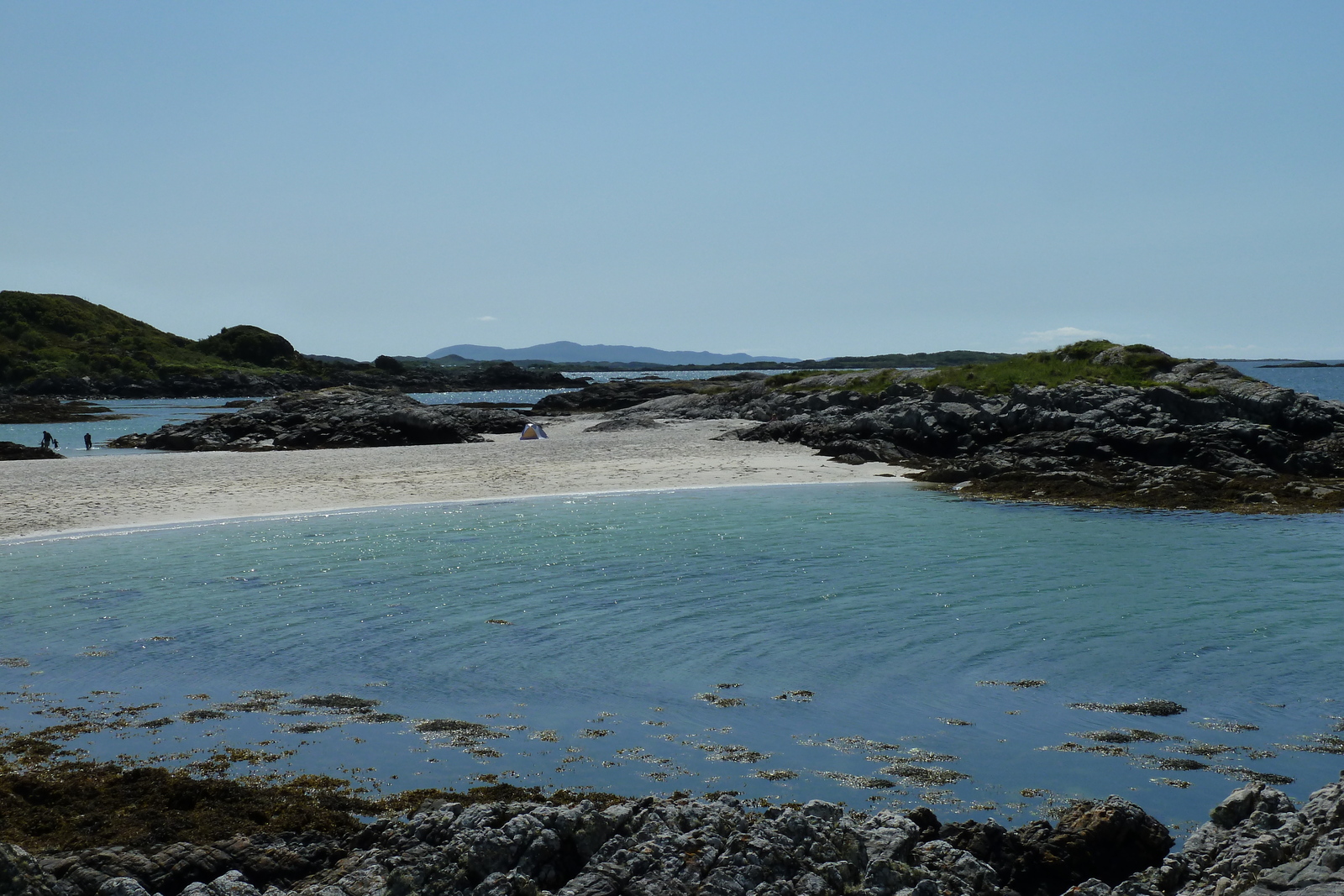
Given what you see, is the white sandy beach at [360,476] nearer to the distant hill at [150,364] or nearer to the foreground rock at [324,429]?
the foreground rock at [324,429]

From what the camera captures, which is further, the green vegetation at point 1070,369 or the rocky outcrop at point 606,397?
the rocky outcrop at point 606,397

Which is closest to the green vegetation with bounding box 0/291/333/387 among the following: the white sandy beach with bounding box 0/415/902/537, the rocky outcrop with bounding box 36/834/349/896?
the white sandy beach with bounding box 0/415/902/537

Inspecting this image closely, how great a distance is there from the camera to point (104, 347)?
153250mm

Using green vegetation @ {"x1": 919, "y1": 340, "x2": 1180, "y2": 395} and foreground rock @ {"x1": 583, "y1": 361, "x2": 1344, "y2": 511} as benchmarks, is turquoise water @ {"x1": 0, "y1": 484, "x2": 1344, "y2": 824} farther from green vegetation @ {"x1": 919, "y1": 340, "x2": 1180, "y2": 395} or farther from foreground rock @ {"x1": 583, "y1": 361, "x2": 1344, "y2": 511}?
green vegetation @ {"x1": 919, "y1": 340, "x2": 1180, "y2": 395}

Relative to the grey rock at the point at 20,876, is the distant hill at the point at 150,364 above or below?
above

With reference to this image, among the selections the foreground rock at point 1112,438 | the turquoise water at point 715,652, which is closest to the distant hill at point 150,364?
the foreground rock at point 1112,438

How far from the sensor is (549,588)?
59.5ft

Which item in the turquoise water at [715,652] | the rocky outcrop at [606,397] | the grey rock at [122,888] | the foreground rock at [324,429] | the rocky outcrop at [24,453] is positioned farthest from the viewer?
the rocky outcrop at [606,397]

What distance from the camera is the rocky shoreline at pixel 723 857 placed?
648 cm

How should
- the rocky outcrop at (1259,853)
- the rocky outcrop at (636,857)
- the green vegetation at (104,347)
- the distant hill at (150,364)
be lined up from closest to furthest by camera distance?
the rocky outcrop at (1259,853), the rocky outcrop at (636,857), the distant hill at (150,364), the green vegetation at (104,347)

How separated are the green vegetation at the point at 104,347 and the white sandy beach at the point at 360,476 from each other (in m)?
102

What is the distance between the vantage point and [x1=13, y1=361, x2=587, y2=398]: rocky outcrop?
12144 centimetres

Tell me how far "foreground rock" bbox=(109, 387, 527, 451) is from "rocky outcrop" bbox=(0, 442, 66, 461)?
6641 millimetres

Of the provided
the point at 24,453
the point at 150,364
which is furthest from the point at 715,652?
the point at 150,364
